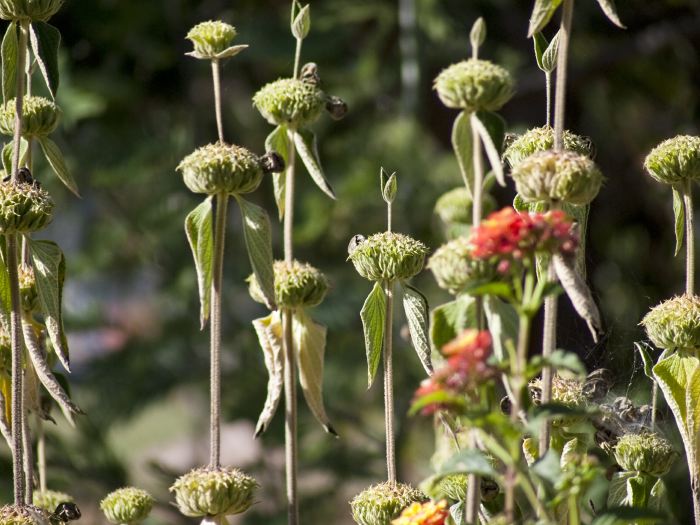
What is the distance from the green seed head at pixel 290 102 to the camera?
619mm

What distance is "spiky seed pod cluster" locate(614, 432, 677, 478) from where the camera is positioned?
0.59 meters

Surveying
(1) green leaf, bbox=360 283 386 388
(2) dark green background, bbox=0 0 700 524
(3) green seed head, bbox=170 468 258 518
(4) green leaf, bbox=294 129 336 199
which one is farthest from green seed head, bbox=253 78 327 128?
(2) dark green background, bbox=0 0 700 524

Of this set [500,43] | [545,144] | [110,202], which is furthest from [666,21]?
[545,144]

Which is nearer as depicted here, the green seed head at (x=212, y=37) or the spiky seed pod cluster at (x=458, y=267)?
the spiky seed pod cluster at (x=458, y=267)

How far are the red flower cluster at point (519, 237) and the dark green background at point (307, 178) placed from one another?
6.01 ft

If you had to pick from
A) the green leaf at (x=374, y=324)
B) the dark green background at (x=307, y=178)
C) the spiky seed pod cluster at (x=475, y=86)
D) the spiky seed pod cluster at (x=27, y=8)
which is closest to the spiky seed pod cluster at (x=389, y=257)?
the green leaf at (x=374, y=324)

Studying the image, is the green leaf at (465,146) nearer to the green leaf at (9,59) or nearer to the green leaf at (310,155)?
the green leaf at (310,155)

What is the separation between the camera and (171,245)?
2.70 metres

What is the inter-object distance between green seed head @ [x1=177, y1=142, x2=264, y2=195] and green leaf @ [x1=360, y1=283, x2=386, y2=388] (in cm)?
10

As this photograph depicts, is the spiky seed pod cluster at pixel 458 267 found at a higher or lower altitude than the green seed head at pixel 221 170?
lower

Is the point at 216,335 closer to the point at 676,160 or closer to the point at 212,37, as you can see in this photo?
the point at 212,37

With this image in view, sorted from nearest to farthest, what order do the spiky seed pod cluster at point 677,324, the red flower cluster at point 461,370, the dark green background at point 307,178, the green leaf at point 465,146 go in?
the red flower cluster at point 461,370 < the green leaf at point 465,146 < the spiky seed pod cluster at point 677,324 < the dark green background at point 307,178

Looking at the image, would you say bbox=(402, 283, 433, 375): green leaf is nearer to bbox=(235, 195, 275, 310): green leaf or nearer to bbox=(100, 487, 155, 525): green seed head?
bbox=(235, 195, 275, 310): green leaf

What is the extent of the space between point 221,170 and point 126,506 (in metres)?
0.21
